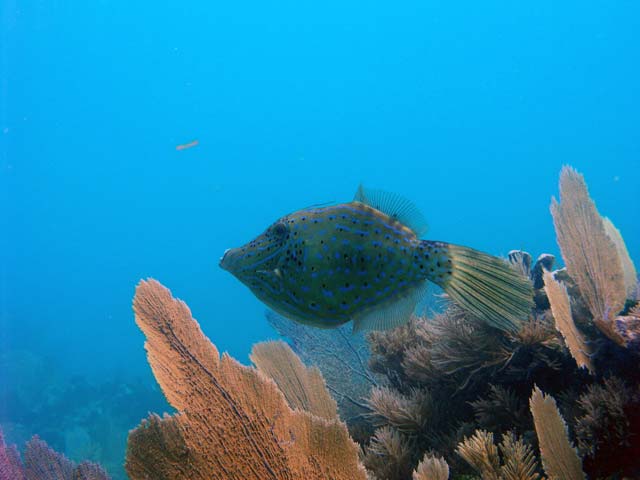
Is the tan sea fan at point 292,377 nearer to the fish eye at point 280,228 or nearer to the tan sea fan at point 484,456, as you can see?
the tan sea fan at point 484,456

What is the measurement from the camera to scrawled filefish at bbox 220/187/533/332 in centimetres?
193

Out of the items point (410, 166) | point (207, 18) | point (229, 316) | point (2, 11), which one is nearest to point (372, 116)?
point (410, 166)

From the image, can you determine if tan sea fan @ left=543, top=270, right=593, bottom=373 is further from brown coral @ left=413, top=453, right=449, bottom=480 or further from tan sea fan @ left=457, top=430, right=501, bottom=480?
brown coral @ left=413, top=453, right=449, bottom=480

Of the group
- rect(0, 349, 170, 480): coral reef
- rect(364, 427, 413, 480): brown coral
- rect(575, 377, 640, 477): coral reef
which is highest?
rect(0, 349, 170, 480): coral reef

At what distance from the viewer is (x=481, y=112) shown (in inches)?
4360

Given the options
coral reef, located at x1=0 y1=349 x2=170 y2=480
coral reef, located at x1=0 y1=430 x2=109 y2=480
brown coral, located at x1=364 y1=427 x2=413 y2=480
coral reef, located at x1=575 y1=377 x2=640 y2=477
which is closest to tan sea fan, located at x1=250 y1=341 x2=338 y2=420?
brown coral, located at x1=364 y1=427 x2=413 y2=480

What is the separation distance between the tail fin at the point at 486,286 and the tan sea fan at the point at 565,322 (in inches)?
28.1

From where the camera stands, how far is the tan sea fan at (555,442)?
6.47 ft

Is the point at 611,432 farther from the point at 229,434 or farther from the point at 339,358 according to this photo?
the point at 339,358

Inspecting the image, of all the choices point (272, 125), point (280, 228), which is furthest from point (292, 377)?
point (272, 125)

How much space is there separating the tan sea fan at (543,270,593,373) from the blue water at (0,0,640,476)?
86.3 meters

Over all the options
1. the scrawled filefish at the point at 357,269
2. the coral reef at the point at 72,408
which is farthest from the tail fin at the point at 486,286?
the coral reef at the point at 72,408

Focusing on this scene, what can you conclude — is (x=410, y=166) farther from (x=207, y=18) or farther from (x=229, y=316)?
(x=207, y=18)

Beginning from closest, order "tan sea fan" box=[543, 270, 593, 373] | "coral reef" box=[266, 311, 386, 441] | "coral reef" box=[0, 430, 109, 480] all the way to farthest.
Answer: "tan sea fan" box=[543, 270, 593, 373] < "coral reef" box=[0, 430, 109, 480] < "coral reef" box=[266, 311, 386, 441]
